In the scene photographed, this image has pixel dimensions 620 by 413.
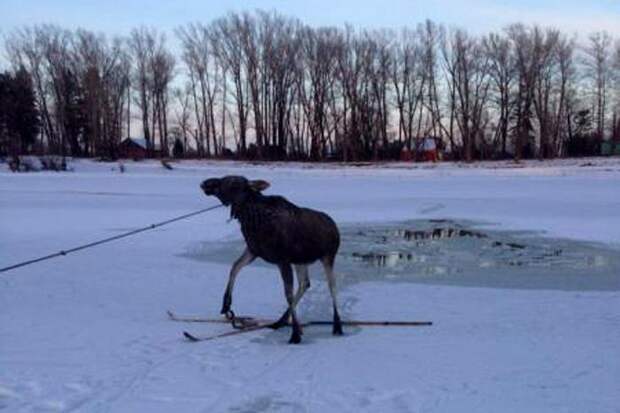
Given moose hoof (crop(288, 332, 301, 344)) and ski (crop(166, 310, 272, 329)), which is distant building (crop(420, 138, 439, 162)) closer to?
ski (crop(166, 310, 272, 329))

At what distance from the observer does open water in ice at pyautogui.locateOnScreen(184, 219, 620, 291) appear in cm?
1088

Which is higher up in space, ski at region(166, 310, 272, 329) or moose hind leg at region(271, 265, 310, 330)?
moose hind leg at region(271, 265, 310, 330)

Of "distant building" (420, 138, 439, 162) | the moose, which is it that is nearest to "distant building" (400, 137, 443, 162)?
"distant building" (420, 138, 439, 162)

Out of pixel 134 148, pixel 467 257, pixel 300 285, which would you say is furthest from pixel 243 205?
pixel 134 148

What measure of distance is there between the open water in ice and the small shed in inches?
2221

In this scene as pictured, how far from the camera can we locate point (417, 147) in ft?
223

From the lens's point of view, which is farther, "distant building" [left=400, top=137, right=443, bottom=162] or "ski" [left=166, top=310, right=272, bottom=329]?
"distant building" [left=400, top=137, right=443, bottom=162]

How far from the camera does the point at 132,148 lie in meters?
74.6

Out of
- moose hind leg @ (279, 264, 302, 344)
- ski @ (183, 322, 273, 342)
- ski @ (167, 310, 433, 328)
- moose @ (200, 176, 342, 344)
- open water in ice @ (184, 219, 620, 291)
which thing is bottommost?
open water in ice @ (184, 219, 620, 291)

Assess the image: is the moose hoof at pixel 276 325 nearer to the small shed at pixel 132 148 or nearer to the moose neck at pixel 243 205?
the moose neck at pixel 243 205

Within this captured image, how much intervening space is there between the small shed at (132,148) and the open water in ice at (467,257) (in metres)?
56.4

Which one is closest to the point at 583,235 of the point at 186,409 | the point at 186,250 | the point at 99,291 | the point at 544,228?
the point at 544,228

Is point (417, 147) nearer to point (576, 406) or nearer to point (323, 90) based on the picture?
point (323, 90)

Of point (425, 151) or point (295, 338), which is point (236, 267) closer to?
point (295, 338)
